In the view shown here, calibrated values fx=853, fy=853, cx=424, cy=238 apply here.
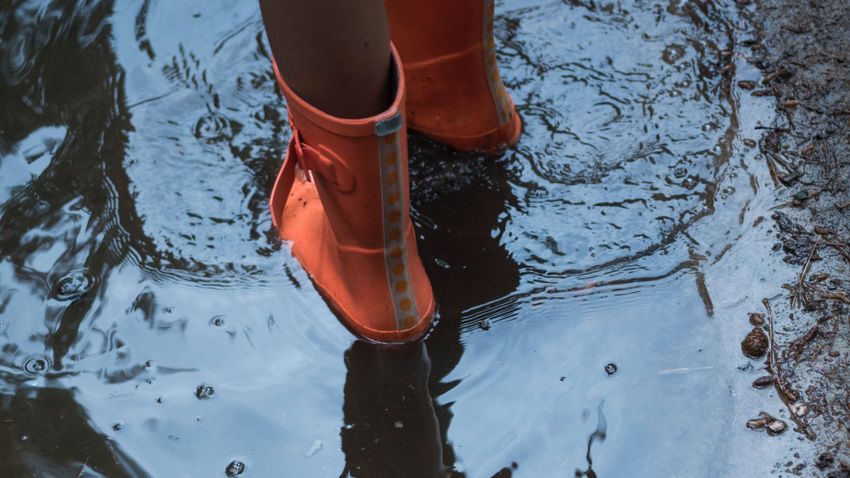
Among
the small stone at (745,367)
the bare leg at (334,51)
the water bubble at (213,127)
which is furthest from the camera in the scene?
the water bubble at (213,127)

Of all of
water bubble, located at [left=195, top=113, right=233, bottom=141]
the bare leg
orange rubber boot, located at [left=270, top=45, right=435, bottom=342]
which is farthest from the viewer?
water bubble, located at [left=195, top=113, right=233, bottom=141]

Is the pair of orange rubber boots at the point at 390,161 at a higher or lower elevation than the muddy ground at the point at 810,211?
higher

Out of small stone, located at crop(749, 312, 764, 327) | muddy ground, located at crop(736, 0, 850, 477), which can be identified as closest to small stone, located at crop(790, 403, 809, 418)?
muddy ground, located at crop(736, 0, 850, 477)

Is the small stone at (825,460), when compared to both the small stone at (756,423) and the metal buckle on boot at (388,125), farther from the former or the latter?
the metal buckle on boot at (388,125)

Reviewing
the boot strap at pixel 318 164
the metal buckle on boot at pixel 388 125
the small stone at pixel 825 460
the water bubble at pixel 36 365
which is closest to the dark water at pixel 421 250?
the water bubble at pixel 36 365

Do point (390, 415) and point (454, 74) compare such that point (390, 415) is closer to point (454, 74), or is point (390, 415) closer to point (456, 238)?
point (456, 238)

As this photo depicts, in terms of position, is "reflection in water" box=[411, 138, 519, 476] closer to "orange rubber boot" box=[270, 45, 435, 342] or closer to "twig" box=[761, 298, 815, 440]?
"orange rubber boot" box=[270, 45, 435, 342]

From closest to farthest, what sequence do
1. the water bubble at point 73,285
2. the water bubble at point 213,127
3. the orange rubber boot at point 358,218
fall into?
1. the orange rubber boot at point 358,218
2. the water bubble at point 73,285
3. the water bubble at point 213,127

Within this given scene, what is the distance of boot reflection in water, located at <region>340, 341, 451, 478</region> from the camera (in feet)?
4.42

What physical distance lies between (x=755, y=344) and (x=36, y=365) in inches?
48.5

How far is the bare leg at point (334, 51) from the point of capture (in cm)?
121

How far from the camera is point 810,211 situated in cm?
164

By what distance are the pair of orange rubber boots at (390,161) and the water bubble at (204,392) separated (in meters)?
0.26

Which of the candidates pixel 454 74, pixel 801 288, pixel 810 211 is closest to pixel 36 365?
pixel 454 74
